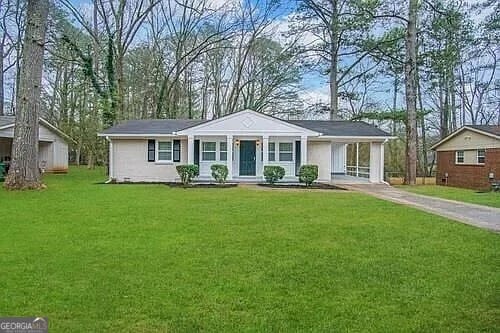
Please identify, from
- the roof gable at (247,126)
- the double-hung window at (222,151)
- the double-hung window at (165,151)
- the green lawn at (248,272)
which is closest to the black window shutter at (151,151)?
the double-hung window at (165,151)

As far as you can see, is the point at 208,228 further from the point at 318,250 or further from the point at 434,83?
the point at 434,83

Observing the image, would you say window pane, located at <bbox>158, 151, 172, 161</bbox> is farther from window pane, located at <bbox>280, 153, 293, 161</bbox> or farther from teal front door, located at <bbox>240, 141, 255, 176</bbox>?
window pane, located at <bbox>280, 153, 293, 161</bbox>

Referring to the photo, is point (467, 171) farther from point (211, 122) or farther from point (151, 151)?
point (151, 151)

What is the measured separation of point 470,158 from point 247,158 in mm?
11840

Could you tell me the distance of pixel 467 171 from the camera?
80.9 feet

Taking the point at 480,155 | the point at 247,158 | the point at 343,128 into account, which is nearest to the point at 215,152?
the point at 247,158

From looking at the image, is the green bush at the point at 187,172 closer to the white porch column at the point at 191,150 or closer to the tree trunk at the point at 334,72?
the white porch column at the point at 191,150

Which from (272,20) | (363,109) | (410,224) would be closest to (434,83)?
(363,109)

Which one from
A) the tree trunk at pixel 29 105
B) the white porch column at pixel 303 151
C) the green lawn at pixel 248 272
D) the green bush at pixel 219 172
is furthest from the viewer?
the white porch column at pixel 303 151

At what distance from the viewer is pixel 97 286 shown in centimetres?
496

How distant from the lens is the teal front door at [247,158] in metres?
22.8

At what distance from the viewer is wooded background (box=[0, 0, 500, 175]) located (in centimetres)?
2731

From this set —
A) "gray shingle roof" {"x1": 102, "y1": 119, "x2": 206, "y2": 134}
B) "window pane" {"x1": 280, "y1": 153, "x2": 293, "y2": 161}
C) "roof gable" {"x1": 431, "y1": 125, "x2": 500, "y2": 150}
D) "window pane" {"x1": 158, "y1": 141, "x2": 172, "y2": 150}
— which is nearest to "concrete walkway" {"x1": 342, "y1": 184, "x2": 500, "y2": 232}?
"window pane" {"x1": 280, "y1": 153, "x2": 293, "y2": 161}

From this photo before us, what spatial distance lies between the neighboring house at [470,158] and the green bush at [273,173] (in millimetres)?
10287
